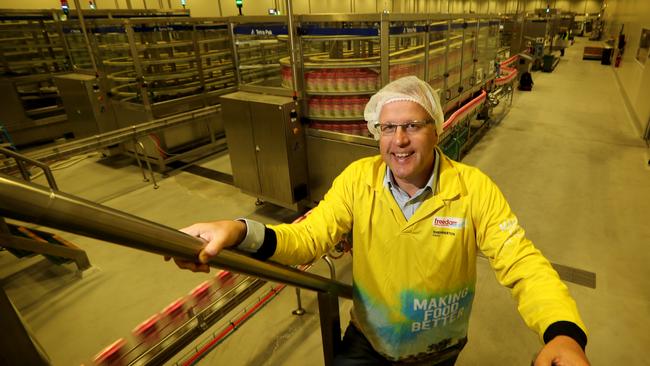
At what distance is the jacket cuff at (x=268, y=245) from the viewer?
1110 mm

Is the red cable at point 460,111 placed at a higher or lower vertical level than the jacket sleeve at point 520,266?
lower

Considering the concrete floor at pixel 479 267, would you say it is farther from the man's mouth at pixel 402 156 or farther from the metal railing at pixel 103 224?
the man's mouth at pixel 402 156

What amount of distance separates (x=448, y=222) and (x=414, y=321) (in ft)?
1.28

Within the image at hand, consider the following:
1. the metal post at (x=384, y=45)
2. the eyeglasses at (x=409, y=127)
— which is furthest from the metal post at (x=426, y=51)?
the eyeglasses at (x=409, y=127)

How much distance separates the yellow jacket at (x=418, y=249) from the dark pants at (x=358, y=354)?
44 millimetres

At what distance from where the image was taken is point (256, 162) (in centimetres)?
378

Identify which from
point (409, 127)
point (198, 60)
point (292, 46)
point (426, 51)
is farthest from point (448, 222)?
point (198, 60)

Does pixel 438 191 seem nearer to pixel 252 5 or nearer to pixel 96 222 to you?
pixel 96 222

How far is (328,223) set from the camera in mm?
1375

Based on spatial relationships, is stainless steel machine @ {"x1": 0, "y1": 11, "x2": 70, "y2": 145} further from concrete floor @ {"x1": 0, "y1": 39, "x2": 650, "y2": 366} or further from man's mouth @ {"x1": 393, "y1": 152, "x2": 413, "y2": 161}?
man's mouth @ {"x1": 393, "y1": 152, "x2": 413, "y2": 161}

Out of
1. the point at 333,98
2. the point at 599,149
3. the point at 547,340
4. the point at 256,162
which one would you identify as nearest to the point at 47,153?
the point at 256,162

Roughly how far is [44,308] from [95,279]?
39 centimetres

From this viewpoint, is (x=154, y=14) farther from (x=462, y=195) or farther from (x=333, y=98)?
(x=462, y=195)

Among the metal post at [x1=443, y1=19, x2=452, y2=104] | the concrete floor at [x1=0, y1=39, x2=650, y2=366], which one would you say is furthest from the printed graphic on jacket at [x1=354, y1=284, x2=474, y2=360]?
the metal post at [x1=443, y1=19, x2=452, y2=104]
